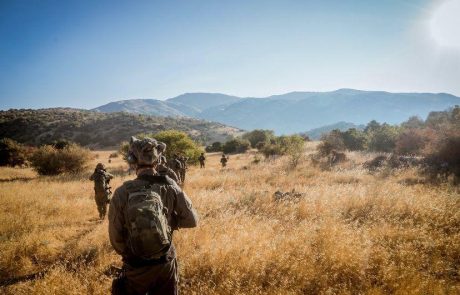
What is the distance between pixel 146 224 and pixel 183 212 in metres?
0.60

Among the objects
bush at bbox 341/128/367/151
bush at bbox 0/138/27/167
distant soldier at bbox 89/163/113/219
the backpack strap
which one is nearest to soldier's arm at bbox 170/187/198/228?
the backpack strap

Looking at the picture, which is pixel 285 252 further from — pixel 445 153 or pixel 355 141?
pixel 355 141

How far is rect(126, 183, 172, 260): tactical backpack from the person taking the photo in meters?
2.46

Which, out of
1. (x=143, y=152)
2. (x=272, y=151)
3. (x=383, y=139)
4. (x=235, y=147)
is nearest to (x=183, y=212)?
(x=143, y=152)

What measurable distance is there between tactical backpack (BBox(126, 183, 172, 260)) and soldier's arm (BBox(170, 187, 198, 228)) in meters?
0.37

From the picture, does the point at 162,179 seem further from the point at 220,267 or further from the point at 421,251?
the point at 421,251

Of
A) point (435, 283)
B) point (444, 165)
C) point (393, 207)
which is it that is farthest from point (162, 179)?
point (444, 165)

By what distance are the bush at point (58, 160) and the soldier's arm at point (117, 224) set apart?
74.1 ft

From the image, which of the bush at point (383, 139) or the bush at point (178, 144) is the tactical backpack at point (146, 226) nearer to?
the bush at point (178, 144)

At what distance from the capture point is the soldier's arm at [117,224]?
2727 mm

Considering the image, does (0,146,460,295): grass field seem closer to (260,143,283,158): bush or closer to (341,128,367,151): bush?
(260,143,283,158): bush

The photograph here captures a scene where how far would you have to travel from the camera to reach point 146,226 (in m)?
2.46

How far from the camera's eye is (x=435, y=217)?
22.0ft

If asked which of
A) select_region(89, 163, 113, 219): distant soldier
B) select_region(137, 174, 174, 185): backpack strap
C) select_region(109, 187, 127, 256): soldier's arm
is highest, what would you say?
select_region(137, 174, 174, 185): backpack strap
